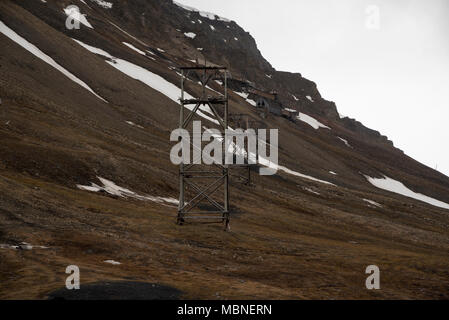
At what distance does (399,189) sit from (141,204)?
302 feet

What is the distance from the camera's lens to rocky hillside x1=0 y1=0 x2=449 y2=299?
18.7m

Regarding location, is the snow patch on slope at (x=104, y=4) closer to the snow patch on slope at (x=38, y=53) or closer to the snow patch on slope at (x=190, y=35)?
the snow patch on slope at (x=190, y=35)

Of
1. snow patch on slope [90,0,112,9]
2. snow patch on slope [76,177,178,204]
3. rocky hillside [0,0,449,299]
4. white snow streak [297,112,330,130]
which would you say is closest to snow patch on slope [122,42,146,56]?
rocky hillside [0,0,449,299]

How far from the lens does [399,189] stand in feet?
377

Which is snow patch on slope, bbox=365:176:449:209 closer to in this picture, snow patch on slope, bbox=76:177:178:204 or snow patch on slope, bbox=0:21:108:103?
snow patch on slope, bbox=0:21:108:103

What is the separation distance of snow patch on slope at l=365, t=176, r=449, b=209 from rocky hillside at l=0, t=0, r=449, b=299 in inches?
28.2

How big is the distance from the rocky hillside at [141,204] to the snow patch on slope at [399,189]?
717 millimetres

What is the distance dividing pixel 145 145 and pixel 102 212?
100 feet

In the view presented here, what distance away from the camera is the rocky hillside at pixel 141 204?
18.7 m

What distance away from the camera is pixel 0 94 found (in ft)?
171

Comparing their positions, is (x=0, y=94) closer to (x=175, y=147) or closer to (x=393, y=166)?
(x=175, y=147)

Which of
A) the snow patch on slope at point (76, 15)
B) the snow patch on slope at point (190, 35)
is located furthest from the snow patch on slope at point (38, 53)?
the snow patch on slope at point (190, 35)

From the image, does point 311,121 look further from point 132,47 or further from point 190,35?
point 132,47
